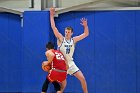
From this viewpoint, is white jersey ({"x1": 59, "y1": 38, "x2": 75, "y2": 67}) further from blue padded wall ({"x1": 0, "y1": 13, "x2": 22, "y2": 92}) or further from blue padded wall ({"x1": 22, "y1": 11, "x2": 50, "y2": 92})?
blue padded wall ({"x1": 0, "y1": 13, "x2": 22, "y2": 92})

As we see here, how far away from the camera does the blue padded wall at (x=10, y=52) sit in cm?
982

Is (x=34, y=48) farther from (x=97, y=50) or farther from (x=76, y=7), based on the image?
(x=97, y=50)

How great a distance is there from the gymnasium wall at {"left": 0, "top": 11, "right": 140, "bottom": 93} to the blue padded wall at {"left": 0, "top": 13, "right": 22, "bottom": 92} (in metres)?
0.33

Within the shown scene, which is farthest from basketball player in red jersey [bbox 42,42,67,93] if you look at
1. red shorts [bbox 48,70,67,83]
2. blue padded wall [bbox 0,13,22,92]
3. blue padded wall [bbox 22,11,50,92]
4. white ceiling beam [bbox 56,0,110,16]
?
blue padded wall [bbox 0,13,22,92]

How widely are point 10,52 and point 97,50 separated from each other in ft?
8.67

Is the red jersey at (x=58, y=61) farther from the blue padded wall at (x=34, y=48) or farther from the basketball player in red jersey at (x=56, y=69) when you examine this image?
the blue padded wall at (x=34, y=48)

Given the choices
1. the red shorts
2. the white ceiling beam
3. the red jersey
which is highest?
the white ceiling beam

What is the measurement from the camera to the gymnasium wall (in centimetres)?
913

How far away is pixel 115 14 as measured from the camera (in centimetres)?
922

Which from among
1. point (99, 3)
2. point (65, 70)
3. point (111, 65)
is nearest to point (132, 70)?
point (111, 65)

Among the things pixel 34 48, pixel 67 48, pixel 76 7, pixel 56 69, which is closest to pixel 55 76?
pixel 56 69

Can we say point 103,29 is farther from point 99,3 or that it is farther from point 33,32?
point 33,32

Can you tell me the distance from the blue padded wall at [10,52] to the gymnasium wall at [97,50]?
33 centimetres

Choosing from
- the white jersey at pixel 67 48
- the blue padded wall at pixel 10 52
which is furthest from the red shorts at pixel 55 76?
the blue padded wall at pixel 10 52
